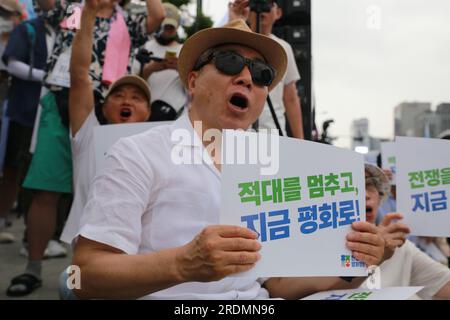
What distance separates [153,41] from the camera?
344 cm

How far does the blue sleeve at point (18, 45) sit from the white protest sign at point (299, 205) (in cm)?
298

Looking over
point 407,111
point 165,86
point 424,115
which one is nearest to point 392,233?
point 165,86

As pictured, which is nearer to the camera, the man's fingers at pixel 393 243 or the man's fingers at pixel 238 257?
the man's fingers at pixel 238 257

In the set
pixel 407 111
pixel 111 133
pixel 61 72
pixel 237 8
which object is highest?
pixel 407 111

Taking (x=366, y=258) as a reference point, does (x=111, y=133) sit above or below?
above

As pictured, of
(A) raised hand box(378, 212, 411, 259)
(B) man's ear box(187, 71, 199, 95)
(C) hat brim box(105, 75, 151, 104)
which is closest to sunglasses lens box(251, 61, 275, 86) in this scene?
(B) man's ear box(187, 71, 199, 95)

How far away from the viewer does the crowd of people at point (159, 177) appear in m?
1.16

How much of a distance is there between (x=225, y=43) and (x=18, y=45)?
2638mm

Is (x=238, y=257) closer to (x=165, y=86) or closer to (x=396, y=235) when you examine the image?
(x=396, y=235)

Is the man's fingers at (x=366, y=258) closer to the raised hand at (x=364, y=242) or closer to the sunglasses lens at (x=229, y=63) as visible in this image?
the raised hand at (x=364, y=242)

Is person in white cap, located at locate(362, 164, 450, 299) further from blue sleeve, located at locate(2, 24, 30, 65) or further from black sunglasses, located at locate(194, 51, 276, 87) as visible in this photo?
blue sleeve, located at locate(2, 24, 30, 65)

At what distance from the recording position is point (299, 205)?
1202 mm

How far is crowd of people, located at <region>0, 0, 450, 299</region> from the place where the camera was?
116cm

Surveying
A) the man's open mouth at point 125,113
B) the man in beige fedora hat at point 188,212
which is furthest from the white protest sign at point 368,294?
the man's open mouth at point 125,113
